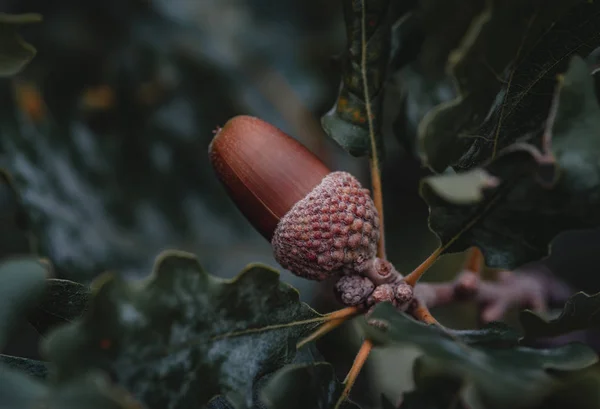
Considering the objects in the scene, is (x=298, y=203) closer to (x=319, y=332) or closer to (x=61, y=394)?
(x=319, y=332)

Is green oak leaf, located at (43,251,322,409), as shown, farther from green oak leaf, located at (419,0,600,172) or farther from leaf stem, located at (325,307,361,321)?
green oak leaf, located at (419,0,600,172)

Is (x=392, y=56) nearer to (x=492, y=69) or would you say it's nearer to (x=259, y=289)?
(x=492, y=69)

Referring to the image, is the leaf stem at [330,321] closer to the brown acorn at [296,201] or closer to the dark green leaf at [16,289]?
the brown acorn at [296,201]

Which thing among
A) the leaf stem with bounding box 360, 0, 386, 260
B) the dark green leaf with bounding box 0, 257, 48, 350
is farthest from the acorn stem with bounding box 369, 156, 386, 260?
the dark green leaf with bounding box 0, 257, 48, 350

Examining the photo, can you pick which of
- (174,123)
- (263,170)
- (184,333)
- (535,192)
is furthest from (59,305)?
(174,123)

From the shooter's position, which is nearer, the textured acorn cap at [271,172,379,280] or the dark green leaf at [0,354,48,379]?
the dark green leaf at [0,354,48,379]

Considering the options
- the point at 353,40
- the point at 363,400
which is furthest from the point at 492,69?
the point at 363,400

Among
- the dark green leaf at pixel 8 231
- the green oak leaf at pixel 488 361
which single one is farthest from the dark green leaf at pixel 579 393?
the dark green leaf at pixel 8 231
